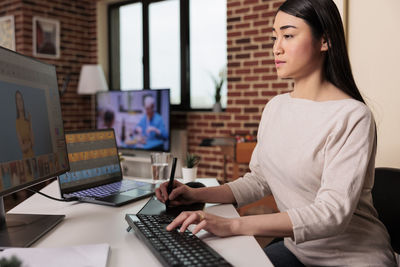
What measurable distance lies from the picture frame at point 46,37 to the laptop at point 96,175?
139 inches

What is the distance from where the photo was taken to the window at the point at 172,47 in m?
4.22

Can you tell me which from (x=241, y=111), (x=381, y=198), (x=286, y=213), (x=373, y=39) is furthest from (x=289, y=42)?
(x=241, y=111)

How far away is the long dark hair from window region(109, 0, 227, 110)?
2.94 meters

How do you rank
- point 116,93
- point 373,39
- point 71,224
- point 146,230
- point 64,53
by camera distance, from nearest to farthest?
point 146,230, point 71,224, point 373,39, point 116,93, point 64,53

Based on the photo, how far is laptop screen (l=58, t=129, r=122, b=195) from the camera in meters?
1.37

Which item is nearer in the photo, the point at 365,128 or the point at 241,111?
the point at 365,128

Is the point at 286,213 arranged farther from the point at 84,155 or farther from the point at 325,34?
the point at 84,155

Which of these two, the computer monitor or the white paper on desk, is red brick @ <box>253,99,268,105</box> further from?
the white paper on desk

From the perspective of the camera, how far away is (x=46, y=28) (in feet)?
15.2

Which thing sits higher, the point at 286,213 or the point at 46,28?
the point at 46,28

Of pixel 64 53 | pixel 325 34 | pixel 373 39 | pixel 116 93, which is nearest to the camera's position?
pixel 325 34

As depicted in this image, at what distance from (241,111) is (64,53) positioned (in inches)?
99.6

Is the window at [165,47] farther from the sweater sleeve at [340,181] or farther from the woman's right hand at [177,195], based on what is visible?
the sweater sleeve at [340,181]

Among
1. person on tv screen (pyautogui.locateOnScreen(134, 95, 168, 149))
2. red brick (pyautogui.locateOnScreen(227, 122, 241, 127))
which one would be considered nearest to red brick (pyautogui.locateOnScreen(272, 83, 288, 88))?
red brick (pyautogui.locateOnScreen(227, 122, 241, 127))
